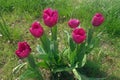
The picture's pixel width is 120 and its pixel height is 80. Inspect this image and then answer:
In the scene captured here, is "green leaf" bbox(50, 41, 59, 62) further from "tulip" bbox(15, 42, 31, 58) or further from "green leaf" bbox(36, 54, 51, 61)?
"tulip" bbox(15, 42, 31, 58)

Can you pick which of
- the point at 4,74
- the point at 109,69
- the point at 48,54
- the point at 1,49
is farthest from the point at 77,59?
the point at 1,49

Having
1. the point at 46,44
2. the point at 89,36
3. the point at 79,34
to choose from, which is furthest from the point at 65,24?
→ the point at 79,34

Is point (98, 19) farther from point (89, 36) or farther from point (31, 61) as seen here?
point (31, 61)

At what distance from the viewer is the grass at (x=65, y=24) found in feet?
10.9

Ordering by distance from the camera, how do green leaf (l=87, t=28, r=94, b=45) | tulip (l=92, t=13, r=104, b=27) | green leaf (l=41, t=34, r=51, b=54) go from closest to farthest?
tulip (l=92, t=13, r=104, b=27) < green leaf (l=41, t=34, r=51, b=54) < green leaf (l=87, t=28, r=94, b=45)

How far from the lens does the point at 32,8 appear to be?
4066mm

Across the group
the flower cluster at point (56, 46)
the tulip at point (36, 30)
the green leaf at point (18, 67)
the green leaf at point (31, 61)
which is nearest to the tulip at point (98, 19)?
the flower cluster at point (56, 46)

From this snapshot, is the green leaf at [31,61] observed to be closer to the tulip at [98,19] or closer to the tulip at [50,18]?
the tulip at [50,18]

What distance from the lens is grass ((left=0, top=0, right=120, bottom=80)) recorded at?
10.9ft

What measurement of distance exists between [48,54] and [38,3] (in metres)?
1.48

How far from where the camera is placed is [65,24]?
12.7 ft

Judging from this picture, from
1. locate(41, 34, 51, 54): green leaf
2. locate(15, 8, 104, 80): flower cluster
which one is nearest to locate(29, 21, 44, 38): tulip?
locate(15, 8, 104, 80): flower cluster

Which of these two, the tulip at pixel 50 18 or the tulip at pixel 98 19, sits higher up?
the tulip at pixel 50 18

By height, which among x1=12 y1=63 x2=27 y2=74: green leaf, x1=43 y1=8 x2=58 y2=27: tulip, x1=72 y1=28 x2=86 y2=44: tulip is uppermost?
x1=43 y1=8 x2=58 y2=27: tulip
